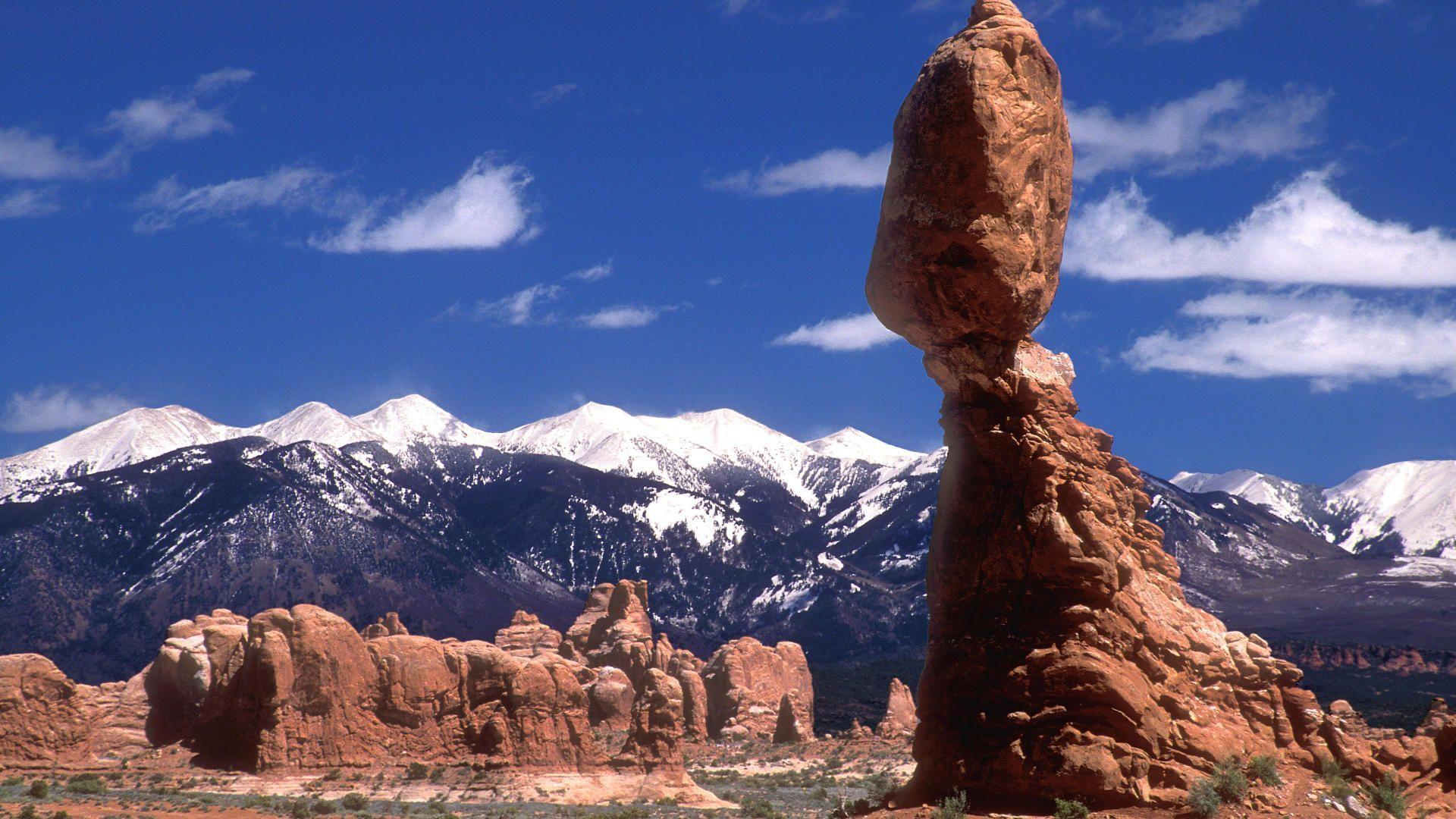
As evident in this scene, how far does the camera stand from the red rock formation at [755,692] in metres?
70.0

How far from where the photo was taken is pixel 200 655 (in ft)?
141

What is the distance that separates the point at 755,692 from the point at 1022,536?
181 ft

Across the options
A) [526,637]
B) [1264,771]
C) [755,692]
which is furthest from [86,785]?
[755,692]

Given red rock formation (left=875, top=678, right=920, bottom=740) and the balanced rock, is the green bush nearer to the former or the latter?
the balanced rock

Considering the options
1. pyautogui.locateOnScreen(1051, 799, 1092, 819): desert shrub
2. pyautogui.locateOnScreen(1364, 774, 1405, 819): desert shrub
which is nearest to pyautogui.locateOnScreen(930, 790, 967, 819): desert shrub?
pyautogui.locateOnScreen(1051, 799, 1092, 819): desert shrub

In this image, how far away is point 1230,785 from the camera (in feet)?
57.4

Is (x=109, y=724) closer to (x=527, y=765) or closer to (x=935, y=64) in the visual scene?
(x=527, y=765)

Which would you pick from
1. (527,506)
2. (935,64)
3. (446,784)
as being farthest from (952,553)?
(527,506)

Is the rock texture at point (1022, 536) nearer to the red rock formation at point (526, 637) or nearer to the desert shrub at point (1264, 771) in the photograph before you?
the desert shrub at point (1264, 771)

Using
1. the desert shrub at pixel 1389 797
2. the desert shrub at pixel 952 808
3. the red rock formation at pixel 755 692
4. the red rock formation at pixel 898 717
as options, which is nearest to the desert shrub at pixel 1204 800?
the desert shrub at pixel 1389 797

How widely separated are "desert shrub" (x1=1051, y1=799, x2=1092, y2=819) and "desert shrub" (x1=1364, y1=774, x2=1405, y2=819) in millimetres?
A: 4046

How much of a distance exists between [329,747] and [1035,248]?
27.1 metres

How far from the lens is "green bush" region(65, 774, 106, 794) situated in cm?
3544

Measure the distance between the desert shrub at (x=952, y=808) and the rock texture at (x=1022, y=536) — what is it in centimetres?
43
